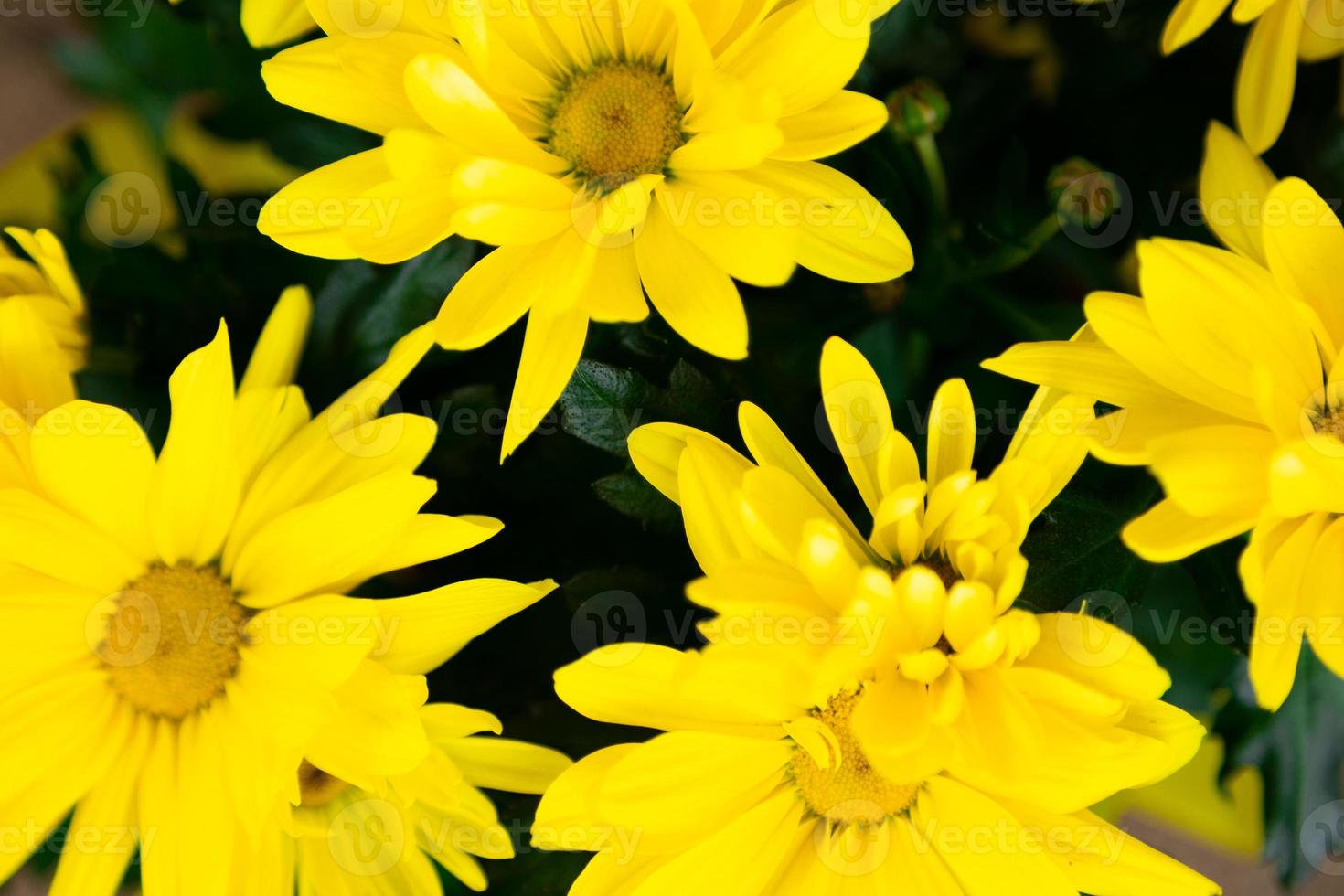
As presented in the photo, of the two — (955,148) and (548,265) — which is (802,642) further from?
(955,148)

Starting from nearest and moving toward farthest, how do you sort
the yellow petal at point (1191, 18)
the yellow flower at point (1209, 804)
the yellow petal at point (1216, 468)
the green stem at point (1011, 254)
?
the yellow petal at point (1216, 468)
the yellow petal at point (1191, 18)
the green stem at point (1011, 254)
the yellow flower at point (1209, 804)

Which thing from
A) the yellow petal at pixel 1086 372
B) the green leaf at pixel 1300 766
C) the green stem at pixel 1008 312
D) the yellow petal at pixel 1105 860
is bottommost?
the green leaf at pixel 1300 766

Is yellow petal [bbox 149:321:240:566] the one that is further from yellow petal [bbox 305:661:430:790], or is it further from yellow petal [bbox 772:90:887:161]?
yellow petal [bbox 772:90:887:161]

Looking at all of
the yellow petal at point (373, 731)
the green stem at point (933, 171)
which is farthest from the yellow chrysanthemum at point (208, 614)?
the green stem at point (933, 171)

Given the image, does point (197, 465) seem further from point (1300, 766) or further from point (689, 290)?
point (1300, 766)

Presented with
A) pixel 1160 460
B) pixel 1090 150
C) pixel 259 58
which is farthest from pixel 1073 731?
pixel 259 58

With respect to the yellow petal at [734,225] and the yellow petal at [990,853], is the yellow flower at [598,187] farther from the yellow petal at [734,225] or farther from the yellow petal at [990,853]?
the yellow petal at [990,853]

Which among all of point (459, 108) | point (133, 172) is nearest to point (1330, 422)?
point (459, 108)
